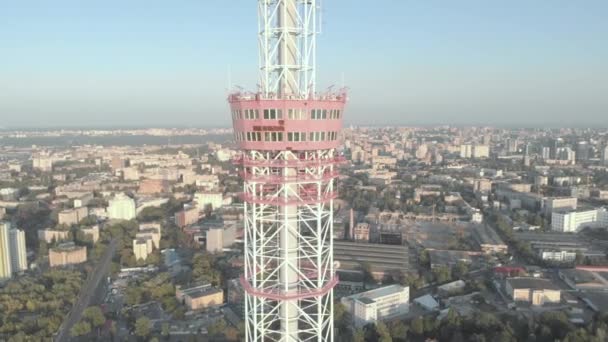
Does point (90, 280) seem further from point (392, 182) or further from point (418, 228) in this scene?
point (392, 182)

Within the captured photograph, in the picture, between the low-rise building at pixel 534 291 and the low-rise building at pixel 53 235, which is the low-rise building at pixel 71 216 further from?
the low-rise building at pixel 534 291

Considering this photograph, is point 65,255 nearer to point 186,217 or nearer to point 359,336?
point 186,217

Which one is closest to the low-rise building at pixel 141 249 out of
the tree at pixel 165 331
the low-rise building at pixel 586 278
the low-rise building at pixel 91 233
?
the low-rise building at pixel 91 233

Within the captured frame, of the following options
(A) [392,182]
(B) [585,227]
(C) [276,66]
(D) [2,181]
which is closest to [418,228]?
(B) [585,227]

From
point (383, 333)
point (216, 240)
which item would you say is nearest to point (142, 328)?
point (383, 333)

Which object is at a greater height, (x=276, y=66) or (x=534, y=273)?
(x=276, y=66)
